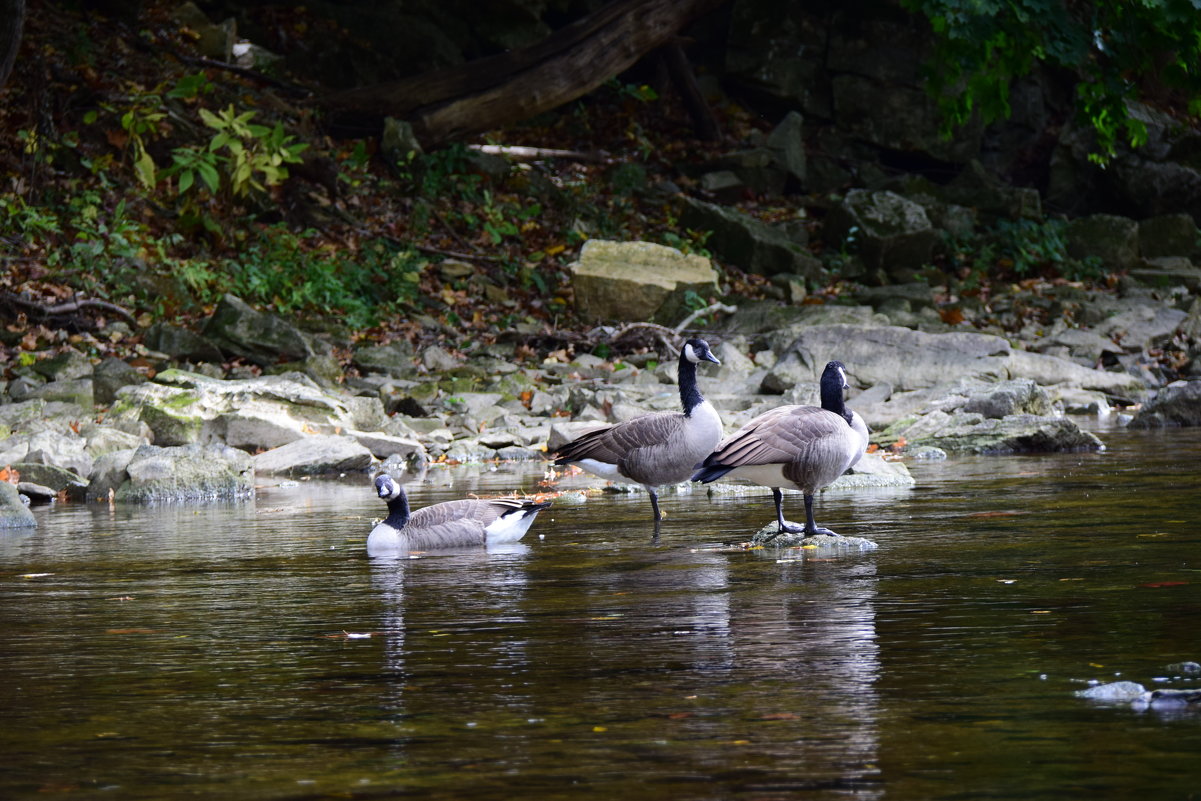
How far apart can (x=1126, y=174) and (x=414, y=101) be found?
1597 centimetres

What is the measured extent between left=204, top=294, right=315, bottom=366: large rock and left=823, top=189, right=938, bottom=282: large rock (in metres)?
12.6

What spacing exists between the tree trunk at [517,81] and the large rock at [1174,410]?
13874 mm

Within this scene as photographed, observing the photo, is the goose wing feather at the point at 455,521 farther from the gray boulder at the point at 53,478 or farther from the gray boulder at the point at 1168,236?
the gray boulder at the point at 1168,236

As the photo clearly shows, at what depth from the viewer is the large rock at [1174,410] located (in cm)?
1745

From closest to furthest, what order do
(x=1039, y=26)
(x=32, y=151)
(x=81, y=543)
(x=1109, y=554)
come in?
1. (x=1109, y=554)
2. (x=81, y=543)
3. (x=1039, y=26)
4. (x=32, y=151)

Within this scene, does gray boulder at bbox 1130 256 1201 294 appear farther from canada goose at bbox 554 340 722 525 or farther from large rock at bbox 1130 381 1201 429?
canada goose at bbox 554 340 722 525

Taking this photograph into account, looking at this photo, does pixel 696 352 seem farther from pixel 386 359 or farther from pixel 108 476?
pixel 386 359

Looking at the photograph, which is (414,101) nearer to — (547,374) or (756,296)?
(756,296)

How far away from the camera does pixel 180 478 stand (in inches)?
513

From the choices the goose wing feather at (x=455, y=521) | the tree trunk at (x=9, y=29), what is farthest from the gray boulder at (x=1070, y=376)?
the tree trunk at (x=9, y=29)

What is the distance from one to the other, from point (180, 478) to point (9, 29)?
29.6 feet

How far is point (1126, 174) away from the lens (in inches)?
1307

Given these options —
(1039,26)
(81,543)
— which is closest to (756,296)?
(1039,26)

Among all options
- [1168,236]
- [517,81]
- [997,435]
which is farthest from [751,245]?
[997,435]
